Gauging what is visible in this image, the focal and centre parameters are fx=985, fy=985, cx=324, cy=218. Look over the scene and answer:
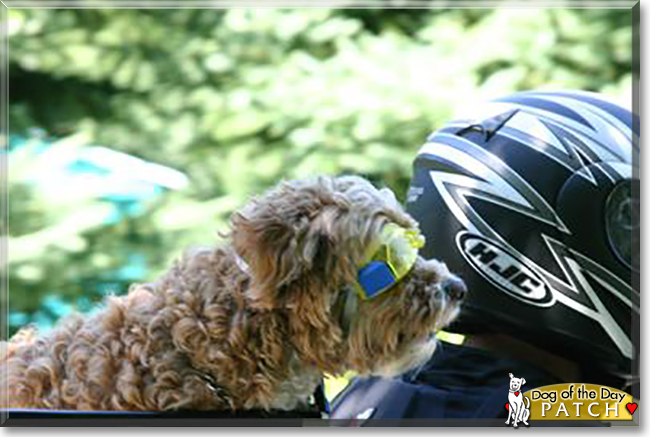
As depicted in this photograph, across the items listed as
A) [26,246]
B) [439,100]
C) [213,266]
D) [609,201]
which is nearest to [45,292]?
[26,246]

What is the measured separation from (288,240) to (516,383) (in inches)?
29.2

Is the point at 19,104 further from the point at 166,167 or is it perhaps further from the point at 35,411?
the point at 35,411

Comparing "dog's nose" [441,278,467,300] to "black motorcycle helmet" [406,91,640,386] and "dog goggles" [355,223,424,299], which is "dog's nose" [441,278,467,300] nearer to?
"dog goggles" [355,223,424,299]

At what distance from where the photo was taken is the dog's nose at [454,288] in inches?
99.0

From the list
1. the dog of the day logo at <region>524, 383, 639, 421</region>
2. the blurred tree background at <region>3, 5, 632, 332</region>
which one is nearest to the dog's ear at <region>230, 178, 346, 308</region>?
the dog of the day logo at <region>524, 383, 639, 421</region>

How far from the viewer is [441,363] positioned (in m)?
2.74

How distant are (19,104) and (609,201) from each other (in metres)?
3.84

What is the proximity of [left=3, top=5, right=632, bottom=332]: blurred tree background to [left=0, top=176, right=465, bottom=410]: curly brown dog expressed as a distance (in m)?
2.86

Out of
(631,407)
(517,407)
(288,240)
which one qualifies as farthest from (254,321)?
(631,407)

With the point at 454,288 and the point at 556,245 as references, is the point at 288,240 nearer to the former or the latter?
the point at 454,288

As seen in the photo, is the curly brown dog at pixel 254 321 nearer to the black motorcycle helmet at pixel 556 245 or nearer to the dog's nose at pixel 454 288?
the dog's nose at pixel 454 288

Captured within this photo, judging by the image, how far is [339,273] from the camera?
2393 mm

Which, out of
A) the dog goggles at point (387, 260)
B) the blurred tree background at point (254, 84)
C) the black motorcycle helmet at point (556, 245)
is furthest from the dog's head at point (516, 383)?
the blurred tree background at point (254, 84)

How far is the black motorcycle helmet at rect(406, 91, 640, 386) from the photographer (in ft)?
9.25
